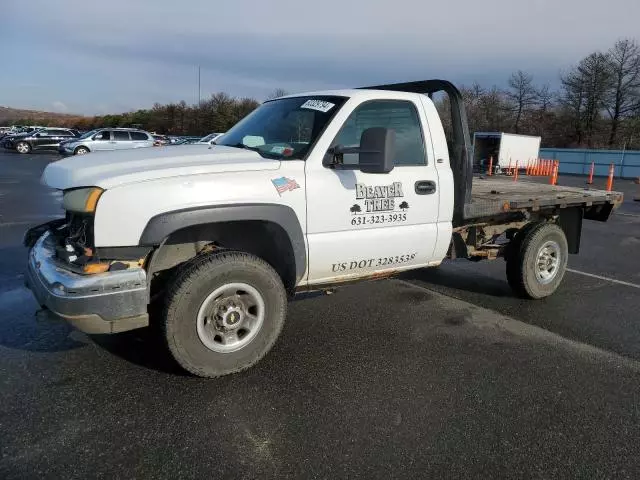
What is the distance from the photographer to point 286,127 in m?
4.23

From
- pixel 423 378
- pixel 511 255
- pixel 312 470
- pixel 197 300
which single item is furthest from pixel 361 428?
pixel 511 255

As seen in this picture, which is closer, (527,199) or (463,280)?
(527,199)

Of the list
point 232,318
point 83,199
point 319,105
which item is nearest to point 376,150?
point 319,105

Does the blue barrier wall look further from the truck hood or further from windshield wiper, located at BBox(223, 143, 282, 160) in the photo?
the truck hood

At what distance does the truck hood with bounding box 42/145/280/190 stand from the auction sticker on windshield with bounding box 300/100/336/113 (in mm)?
655

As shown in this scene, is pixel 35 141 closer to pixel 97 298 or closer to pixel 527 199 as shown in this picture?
pixel 527 199

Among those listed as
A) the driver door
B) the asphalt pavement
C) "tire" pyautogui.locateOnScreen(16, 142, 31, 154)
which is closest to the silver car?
"tire" pyautogui.locateOnScreen(16, 142, 31, 154)

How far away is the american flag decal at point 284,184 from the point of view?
3605 millimetres

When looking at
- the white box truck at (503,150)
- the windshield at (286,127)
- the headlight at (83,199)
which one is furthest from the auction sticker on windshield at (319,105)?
the white box truck at (503,150)

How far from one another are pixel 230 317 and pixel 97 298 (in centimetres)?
88

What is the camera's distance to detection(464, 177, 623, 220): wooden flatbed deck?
4.89 metres

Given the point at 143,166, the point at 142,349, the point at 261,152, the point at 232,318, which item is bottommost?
the point at 142,349

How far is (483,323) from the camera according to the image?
16.0 feet

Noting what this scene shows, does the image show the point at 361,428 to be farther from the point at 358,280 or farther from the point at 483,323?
the point at 483,323
